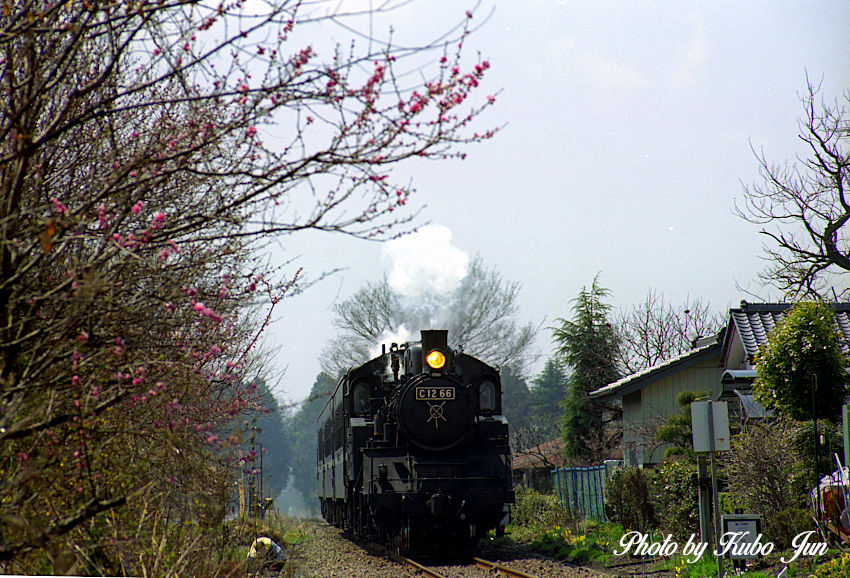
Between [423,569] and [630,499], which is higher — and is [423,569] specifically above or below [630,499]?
below

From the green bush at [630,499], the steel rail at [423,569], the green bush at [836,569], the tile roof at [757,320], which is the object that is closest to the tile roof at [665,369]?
the tile roof at [757,320]

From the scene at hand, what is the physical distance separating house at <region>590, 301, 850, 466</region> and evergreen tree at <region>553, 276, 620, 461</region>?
8.00 m

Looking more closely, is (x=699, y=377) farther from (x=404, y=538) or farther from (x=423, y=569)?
(x=423, y=569)

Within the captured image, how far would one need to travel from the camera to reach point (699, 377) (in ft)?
84.6

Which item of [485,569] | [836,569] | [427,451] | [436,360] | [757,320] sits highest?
[757,320]

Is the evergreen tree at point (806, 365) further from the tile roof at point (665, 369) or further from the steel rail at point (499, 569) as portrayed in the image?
the tile roof at point (665, 369)

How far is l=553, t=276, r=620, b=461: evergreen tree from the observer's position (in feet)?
123

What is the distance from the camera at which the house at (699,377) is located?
22.2 m

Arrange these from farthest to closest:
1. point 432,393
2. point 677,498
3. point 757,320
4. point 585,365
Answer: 1. point 585,365
2. point 757,320
3. point 677,498
4. point 432,393

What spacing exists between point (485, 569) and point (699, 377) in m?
14.2

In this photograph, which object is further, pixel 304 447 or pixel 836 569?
pixel 304 447

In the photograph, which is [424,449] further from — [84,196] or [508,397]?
[508,397]

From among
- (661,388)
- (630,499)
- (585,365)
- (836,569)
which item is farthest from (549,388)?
(836,569)

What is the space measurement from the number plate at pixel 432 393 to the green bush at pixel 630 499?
503 cm
